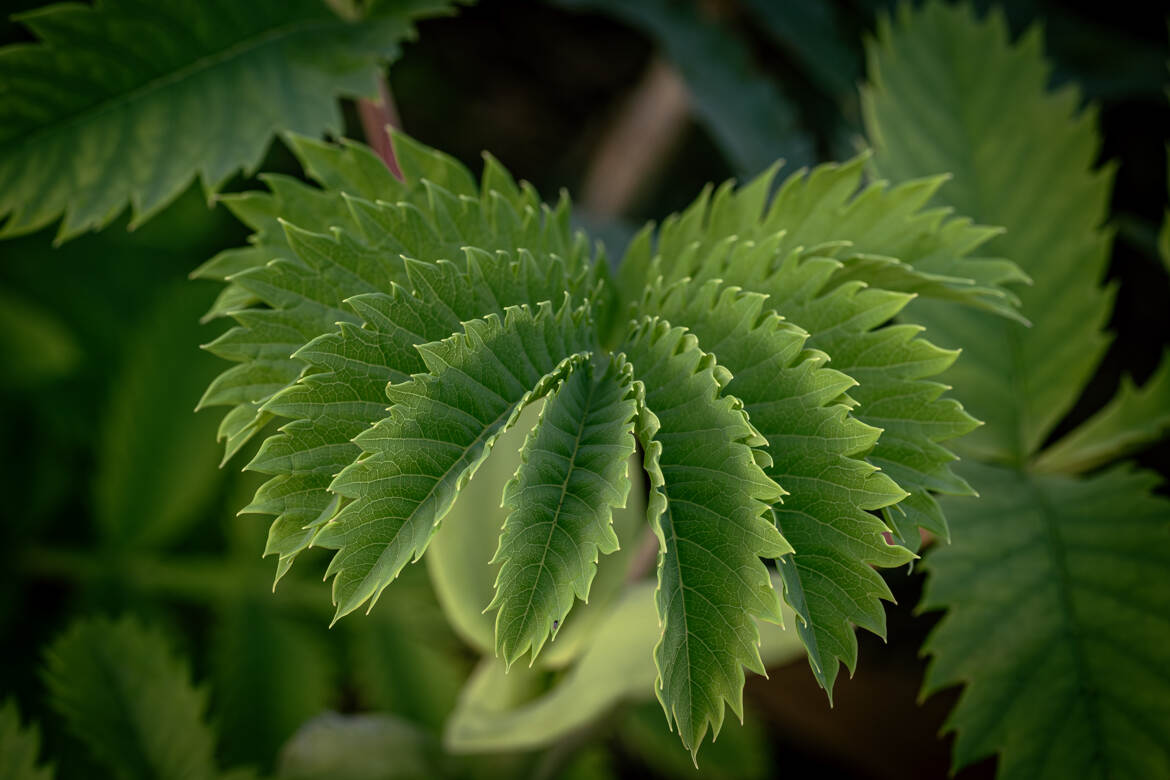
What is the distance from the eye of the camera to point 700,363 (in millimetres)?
448

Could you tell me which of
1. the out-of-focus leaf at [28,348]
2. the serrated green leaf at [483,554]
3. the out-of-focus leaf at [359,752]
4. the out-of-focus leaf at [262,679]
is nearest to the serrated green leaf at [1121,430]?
the serrated green leaf at [483,554]

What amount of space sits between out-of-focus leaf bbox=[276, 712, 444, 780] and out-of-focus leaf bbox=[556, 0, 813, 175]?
80 centimetres

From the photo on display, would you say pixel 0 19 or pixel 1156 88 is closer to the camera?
pixel 0 19

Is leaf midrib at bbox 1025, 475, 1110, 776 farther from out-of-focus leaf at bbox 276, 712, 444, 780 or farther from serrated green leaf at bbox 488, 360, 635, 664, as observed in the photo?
out-of-focus leaf at bbox 276, 712, 444, 780

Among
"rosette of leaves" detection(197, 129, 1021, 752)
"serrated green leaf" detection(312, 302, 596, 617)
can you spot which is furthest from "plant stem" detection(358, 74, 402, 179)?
"serrated green leaf" detection(312, 302, 596, 617)

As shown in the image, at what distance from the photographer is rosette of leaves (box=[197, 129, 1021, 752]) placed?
0.39 meters

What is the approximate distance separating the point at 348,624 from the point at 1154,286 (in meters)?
1.33

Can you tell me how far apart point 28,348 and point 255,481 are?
1.13 ft

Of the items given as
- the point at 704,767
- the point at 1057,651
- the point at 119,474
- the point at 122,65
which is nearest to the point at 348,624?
the point at 119,474

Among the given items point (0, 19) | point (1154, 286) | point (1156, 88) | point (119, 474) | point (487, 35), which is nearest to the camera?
point (0, 19)

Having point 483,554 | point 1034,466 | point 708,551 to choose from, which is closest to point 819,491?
point 708,551

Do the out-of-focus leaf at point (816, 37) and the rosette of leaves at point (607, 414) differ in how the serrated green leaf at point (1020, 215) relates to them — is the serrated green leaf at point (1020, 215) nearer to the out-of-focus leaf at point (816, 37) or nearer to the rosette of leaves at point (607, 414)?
the rosette of leaves at point (607, 414)

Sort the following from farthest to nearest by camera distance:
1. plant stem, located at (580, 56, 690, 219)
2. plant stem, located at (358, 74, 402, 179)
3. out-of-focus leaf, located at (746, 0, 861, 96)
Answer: plant stem, located at (580, 56, 690, 219), out-of-focus leaf, located at (746, 0, 861, 96), plant stem, located at (358, 74, 402, 179)

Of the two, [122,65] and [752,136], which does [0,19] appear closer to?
[122,65]
